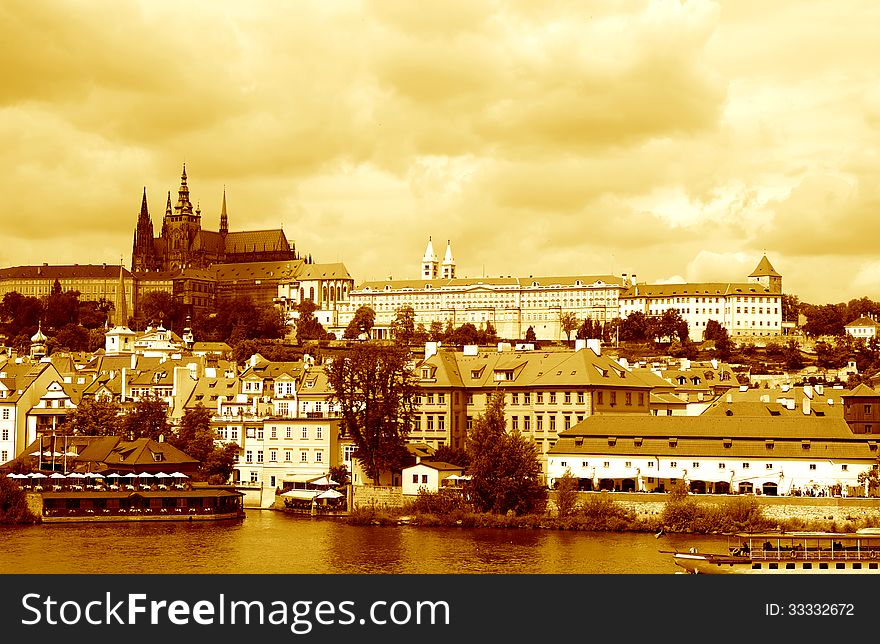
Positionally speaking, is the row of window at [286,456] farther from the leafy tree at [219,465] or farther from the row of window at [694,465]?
the row of window at [694,465]

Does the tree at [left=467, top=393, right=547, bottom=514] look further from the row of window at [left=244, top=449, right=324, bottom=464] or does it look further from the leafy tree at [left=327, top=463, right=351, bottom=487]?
the row of window at [left=244, top=449, right=324, bottom=464]

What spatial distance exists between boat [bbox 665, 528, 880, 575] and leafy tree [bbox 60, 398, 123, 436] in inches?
1602

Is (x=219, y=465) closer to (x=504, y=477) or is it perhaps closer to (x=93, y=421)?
(x=93, y=421)

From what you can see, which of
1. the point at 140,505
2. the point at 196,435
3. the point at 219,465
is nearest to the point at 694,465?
the point at 219,465

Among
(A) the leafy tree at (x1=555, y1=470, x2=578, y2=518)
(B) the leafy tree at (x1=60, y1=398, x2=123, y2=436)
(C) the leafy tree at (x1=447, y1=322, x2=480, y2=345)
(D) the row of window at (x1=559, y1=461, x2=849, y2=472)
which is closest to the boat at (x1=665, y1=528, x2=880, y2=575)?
(A) the leafy tree at (x1=555, y1=470, x2=578, y2=518)

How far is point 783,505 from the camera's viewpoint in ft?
188

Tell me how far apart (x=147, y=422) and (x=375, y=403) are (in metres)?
15.6

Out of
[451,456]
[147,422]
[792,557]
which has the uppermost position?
[147,422]

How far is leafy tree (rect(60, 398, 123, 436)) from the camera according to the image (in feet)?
258

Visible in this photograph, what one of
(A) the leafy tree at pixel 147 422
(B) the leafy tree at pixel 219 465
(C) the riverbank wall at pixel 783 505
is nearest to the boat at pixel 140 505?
(B) the leafy tree at pixel 219 465

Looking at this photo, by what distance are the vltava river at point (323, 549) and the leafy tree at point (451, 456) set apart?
7700 millimetres

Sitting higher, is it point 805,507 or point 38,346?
point 38,346

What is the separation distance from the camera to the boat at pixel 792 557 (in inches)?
1758
